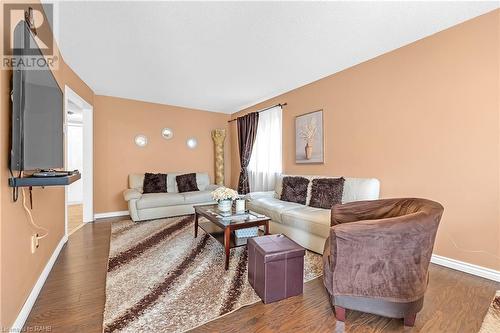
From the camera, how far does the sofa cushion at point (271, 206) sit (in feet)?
10.3

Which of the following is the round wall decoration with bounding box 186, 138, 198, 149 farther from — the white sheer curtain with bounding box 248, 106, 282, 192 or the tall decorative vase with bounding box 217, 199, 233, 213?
the tall decorative vase with bounding box 217, 199, 233, 213

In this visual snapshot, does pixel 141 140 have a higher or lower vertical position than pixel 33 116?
higher

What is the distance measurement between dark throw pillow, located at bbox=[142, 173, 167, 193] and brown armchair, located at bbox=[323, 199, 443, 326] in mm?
3866

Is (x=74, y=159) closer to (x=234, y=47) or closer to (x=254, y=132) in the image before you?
(x=254, y=132)

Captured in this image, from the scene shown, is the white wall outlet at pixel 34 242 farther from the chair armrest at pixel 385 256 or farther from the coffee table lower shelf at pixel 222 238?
the chair armrest at pixel 385 256

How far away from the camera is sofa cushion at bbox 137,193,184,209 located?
415cm

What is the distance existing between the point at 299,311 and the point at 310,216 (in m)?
1.18

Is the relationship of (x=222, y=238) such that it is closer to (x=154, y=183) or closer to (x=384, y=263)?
(x=384, y=263)

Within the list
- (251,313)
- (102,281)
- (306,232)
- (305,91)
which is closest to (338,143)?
(305,91)

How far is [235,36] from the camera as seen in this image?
2418 mm

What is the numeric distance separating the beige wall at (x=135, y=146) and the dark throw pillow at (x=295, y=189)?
106 inches

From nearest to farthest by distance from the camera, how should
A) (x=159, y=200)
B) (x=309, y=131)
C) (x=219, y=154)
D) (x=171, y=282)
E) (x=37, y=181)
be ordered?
(x=37, y=181) → (x=171, y=282) → (x=309, y=131) → (x=159, y=200) → (x=219, y=154)

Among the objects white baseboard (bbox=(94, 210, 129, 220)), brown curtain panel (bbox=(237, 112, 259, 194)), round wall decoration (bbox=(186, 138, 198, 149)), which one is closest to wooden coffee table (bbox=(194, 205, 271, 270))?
brown curtain panel (bbox=(237, 112, 259, 194))
